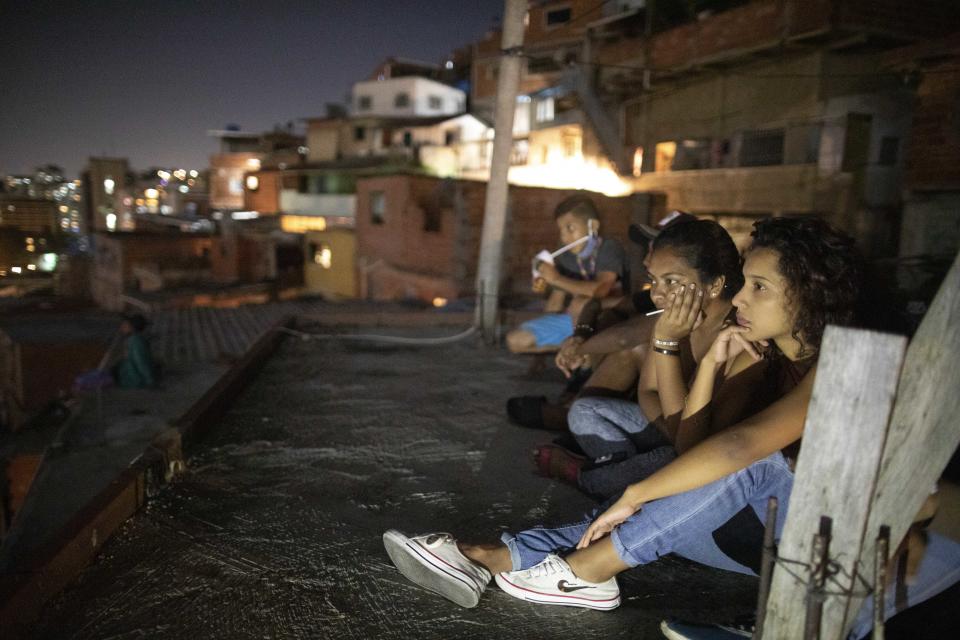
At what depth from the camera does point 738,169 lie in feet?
48.0

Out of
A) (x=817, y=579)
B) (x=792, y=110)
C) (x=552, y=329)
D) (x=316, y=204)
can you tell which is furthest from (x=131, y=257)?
(x=817, y=579)

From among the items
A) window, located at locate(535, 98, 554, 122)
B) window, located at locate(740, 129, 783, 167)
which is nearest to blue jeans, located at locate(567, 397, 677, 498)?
window, located at locate(740, 129, 783, 167)

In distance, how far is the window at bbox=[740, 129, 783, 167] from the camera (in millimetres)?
14531

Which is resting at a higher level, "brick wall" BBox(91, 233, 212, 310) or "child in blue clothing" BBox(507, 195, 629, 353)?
"child in blue clothing" BBox(507, 195, 629, 353)

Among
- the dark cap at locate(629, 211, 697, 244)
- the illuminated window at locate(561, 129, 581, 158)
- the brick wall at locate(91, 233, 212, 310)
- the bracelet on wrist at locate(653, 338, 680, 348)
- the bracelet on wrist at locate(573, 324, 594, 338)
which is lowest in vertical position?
the brick wall at locate(91, 233, 212, 310)

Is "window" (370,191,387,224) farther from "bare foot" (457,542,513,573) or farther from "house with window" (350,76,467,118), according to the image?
"house with window" (350,76,467,118)

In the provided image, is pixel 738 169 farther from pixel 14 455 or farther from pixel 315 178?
pixel 315 178

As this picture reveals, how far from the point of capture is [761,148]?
14.9 meters

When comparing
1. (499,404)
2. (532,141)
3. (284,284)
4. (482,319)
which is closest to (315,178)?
(284,284)

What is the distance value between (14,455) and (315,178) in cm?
2518

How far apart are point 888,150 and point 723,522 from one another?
13.7 m

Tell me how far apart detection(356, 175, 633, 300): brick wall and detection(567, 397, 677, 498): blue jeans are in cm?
632

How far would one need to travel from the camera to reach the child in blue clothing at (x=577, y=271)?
15.6 ft

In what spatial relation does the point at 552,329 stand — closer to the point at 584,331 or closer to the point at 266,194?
the point at 584,331
